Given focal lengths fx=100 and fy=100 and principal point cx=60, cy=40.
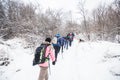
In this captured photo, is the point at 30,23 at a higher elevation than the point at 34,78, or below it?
higher

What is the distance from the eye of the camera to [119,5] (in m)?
14.1

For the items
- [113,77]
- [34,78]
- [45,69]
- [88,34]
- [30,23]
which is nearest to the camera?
[45,69]

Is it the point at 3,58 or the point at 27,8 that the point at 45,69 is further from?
the point at 27,8

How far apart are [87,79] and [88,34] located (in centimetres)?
1771

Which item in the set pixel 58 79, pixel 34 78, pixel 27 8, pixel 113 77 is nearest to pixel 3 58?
pixel 34 78

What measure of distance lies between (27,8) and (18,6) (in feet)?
4.94

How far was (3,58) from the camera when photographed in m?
7.67

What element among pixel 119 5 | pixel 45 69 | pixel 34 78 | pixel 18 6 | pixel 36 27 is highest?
pixel 18 6

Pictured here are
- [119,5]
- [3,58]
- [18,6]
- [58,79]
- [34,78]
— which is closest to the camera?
[58,79]

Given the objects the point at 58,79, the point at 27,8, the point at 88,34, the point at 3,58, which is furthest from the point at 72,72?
the point at 88,34

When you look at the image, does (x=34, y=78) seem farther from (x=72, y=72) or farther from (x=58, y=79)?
(x=72, y=72)

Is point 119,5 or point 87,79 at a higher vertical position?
point 119,5

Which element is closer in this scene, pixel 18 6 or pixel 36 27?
pixel 36 27

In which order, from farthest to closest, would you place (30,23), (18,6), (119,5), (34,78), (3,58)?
(18,6), (119,5), (30,23), (3,58), (34,78)
